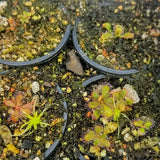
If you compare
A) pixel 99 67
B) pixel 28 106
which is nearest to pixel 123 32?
pixel 99 67

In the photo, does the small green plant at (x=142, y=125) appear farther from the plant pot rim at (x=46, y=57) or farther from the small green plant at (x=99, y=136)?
the plant pot rim at (x=46, y=57)

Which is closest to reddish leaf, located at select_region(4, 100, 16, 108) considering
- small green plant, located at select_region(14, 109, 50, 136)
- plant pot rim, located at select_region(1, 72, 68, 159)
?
small green plant, located at select_region(14, 109, 50, 136)

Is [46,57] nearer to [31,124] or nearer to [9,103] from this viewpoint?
[9,103]

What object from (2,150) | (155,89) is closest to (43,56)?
(2,150)

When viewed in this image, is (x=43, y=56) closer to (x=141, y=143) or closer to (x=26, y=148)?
(x=26, y=148)

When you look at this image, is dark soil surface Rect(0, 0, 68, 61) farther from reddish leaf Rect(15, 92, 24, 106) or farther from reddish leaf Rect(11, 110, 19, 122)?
reddish leaf Rect(11, 110, 19, 122)
